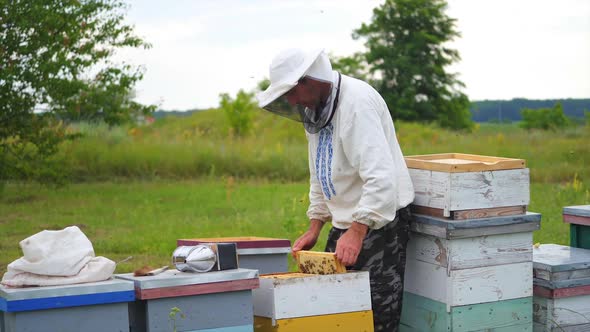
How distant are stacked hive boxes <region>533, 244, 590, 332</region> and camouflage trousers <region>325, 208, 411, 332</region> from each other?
75cm

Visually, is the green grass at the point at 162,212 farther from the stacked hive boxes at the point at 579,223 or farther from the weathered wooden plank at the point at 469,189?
the weathered wooden plank at the point at 469,189

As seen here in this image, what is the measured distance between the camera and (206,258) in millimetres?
3223

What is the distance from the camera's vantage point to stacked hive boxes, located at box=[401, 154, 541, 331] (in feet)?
11.9

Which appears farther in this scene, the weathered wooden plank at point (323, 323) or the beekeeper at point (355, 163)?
the beekeeper at point (355, 163)

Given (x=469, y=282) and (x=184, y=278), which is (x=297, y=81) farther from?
(x=469, y=282)

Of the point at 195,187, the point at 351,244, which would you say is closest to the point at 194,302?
the point at 351,244

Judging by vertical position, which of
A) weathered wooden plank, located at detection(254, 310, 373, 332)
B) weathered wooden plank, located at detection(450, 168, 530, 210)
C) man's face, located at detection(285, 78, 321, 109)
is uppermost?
man's face, located at detection(285, 78, 321, 109)

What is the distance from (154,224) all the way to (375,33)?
15.5 m

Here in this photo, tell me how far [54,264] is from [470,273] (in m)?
1.78

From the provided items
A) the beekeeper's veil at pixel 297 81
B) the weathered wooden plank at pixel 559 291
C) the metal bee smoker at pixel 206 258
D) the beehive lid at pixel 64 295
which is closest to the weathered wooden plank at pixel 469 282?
the weathered wooden plank at pixel 559 291

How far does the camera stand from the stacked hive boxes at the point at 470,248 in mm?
3621

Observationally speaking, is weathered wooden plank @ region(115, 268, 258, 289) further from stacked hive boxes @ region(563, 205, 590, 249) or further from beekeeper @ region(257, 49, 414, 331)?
stacked hive boxes @ region(563, 205, 590, 249)

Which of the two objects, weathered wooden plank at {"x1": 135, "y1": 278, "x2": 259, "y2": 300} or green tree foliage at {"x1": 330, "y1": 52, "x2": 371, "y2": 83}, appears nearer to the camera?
weathered wooden plank at {"x1": 135, "y1": 278, "x2": 259, "y2": 300}

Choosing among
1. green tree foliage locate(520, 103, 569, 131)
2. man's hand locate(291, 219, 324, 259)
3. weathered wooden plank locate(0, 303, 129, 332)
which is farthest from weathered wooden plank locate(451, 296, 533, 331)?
green tree foliage locate(520, 103, 569, 131)
